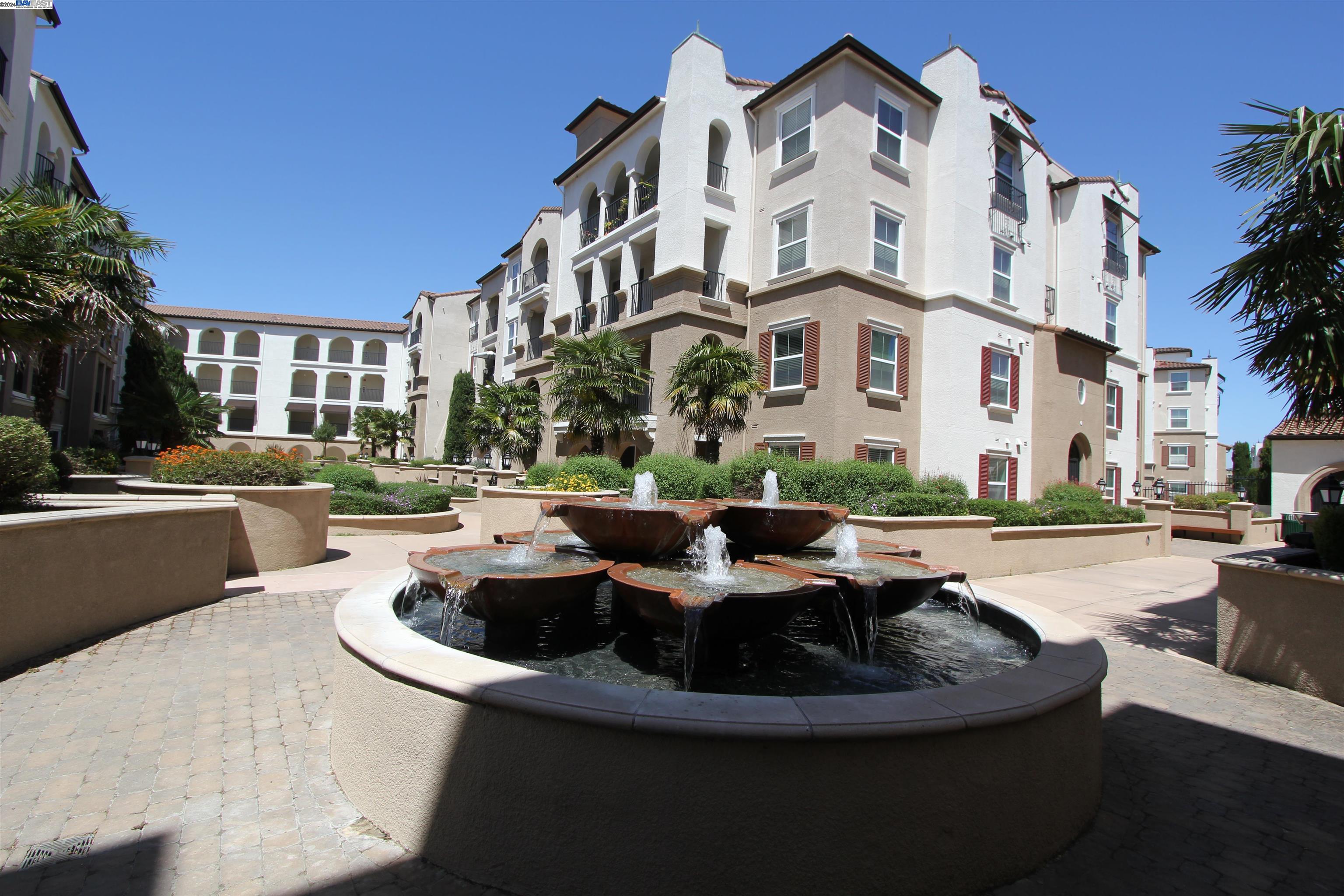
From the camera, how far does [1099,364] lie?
2473 centimetres

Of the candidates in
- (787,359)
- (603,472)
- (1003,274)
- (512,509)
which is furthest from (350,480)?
(1003,274)

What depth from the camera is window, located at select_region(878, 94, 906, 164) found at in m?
19.4

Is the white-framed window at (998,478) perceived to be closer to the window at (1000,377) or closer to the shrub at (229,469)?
the window at (1000,377)

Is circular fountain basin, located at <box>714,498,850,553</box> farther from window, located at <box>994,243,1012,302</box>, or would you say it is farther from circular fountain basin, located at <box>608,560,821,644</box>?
window, located at <box>994,243,1012,302</box>

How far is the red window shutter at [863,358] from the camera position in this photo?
18.2m

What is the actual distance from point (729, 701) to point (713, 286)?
19636 mm

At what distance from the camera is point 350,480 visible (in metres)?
19.0

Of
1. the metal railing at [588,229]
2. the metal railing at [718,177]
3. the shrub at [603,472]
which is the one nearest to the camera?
the shrub at [603,472]

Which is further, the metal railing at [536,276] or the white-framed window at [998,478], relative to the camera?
the metal railing at [536,276]

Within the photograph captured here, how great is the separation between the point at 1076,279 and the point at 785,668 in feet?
86.4

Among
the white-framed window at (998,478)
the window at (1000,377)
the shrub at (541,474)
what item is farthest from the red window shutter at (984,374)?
the shrub at (541,474)

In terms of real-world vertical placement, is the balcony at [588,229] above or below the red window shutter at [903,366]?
above

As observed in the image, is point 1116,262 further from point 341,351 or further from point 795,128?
point 341,351

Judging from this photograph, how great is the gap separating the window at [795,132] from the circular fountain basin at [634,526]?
17595 millimetres
